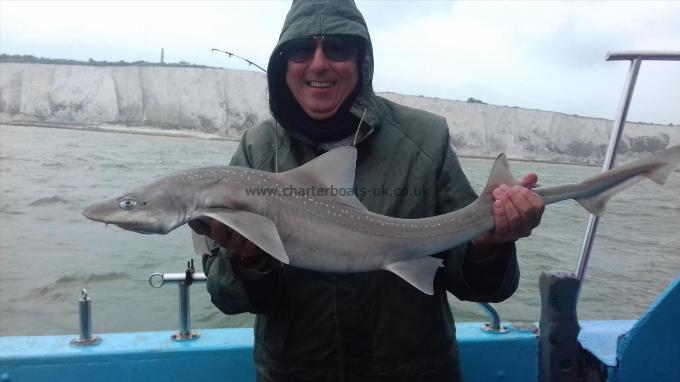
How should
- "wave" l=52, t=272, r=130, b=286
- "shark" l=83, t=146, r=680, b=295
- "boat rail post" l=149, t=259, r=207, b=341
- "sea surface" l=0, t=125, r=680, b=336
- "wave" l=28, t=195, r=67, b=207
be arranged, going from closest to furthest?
"shark" l=83, t=146, r=680, b=295, "boat rail post" l=149, t=259, r=207, b=341, "sea surface" l=0, t=125, r=680, b=336, "wave" l=52, t=272, r=130, b=286, "wave" l=28, t=195, r=67, b=207

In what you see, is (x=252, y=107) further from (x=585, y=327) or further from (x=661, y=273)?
(x=585, y=327)

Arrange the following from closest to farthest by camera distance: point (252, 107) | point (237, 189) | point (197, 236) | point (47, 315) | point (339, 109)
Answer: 1. point (237, 189)
2. point (197, 236)
3. point (339, 109)
4. point (47, 315)
5. point (252, 107)

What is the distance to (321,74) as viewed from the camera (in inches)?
89.7

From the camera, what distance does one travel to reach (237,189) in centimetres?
203

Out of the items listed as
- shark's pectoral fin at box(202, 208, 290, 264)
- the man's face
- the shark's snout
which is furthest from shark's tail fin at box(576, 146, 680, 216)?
the shark's snout

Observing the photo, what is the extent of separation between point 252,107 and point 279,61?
65498 mm

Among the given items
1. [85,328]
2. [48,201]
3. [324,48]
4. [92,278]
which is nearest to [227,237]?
[324,48]

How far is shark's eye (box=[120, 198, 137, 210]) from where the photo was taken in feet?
6.39

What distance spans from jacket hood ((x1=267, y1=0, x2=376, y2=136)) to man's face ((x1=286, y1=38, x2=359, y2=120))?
53 mm

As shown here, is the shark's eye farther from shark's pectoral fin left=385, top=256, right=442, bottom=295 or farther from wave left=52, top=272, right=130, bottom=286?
wave left=52, top=272, right=130, bottom=286

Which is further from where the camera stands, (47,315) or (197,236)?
(47,315)

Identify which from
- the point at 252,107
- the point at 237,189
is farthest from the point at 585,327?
the point at 252,107

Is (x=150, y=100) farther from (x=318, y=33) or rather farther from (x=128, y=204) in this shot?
(x=128, y=204)

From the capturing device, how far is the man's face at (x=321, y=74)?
90.2 inches
